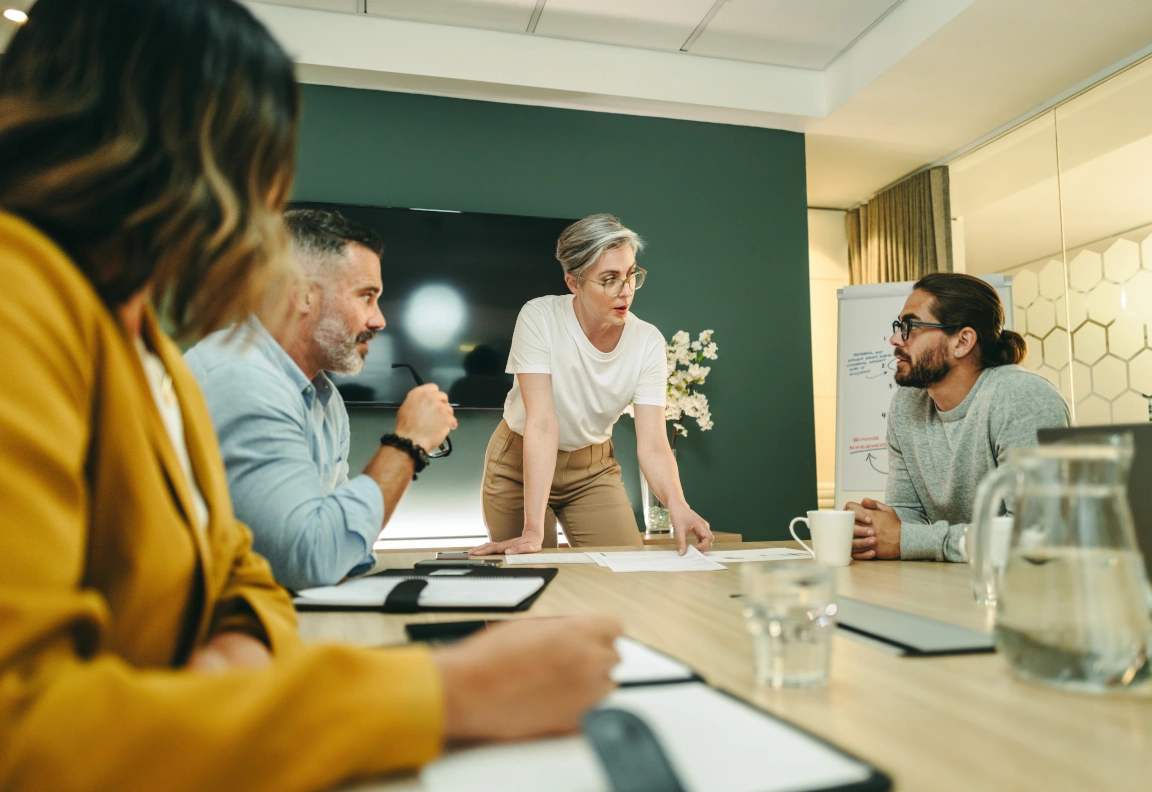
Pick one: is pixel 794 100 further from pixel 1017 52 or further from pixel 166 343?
pixel 166 343

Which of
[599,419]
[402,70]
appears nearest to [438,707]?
[599,419]

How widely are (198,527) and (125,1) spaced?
15.3 inches

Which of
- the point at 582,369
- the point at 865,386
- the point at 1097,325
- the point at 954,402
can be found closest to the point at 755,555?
the point at 954,402

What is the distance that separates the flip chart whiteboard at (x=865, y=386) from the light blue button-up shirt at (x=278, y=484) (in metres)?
3.02

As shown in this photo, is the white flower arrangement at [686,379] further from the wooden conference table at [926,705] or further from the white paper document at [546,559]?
the wooden conference table at [926,705]

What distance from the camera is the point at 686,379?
12.3 ft

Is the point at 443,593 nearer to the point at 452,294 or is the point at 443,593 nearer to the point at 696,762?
the point at 696,762

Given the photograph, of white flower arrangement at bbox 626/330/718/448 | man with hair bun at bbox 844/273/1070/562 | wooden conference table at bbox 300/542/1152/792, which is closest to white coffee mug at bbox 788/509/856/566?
man with hair bun at bbox 844/273/1070/562

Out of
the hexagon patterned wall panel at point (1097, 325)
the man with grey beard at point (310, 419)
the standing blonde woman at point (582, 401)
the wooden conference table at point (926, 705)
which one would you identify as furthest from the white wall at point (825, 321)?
the wooden conference table at point (926, 705)

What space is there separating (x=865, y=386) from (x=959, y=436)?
203cm

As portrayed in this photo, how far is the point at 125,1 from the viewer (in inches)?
21.5

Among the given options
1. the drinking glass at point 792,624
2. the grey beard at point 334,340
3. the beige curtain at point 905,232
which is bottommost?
the drinking glass at point 792,624

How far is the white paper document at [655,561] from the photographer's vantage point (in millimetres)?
1310

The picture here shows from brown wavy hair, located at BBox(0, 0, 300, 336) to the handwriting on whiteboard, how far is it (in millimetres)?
3620
